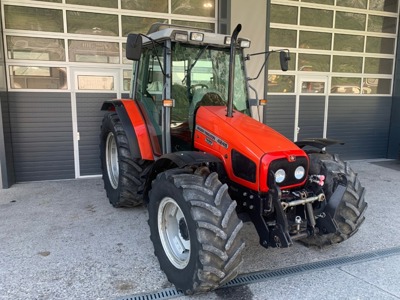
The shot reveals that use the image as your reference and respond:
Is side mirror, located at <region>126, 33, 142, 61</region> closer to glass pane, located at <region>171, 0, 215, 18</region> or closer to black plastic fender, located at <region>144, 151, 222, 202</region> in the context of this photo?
black plastic fender, located at <region>144, 151, 222, 202</region>

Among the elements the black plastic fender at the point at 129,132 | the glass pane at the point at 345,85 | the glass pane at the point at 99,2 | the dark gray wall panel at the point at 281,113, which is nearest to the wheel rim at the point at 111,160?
the black plastic fender at the point at 129,132

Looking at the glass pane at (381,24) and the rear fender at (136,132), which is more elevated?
the glass pane at (381,24)

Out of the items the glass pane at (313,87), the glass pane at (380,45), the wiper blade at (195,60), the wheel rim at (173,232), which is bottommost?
the wheel rim at (173,232)

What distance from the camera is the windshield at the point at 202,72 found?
330cm

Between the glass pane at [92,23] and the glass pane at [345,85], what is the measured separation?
4.80 m

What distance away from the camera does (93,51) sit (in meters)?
5.67

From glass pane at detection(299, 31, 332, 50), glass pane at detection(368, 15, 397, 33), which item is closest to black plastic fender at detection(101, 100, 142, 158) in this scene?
glass pane at detection(299, 31, 332, 50)

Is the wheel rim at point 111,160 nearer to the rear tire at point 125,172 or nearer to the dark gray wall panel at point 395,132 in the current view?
the rear tire at point 125,172

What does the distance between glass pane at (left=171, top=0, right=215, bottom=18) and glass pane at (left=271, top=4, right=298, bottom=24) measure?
4.40 ft

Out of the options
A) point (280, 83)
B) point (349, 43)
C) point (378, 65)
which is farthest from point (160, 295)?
point (378, 65)

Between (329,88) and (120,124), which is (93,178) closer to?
(120,124)

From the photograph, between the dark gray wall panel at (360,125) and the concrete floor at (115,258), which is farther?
the dark gray wall panel at (360,125)

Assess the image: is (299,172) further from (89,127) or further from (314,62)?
(314,62)

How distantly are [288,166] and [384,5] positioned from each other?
686 centimetres
